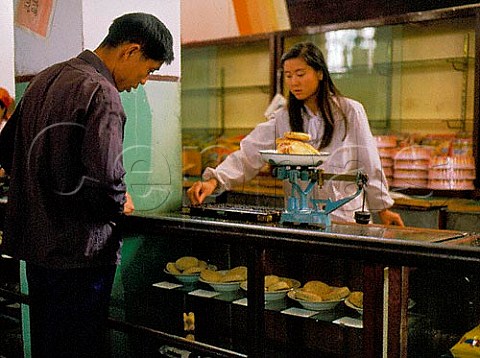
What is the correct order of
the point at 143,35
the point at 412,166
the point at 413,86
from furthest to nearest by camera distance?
the point at 413,86
the point at 412,166
the point at 143,35

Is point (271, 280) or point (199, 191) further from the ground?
point (199, 191)

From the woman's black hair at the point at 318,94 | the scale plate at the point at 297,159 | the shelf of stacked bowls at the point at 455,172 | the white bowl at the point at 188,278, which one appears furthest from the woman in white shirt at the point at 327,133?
the shelf of stacked bowls at the point at 455,172

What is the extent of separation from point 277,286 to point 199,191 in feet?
2.24

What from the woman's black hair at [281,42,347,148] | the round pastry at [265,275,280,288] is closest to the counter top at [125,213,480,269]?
the round pastry at [265,275,280,288]

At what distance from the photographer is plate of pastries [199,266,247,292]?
2.47 metres

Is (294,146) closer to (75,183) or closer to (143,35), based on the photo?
(143,35)

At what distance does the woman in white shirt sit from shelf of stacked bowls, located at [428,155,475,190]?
123cm

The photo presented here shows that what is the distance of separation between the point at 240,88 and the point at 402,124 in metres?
1.70

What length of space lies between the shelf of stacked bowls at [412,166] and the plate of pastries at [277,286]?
7.32ft

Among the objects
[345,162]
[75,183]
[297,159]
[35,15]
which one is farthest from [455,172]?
[75,183]

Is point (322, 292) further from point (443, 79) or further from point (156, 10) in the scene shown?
point (443, 79)

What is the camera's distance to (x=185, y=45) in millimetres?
6195

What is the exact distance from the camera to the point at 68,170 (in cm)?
204

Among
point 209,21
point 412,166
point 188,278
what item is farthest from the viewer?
point 209,21
